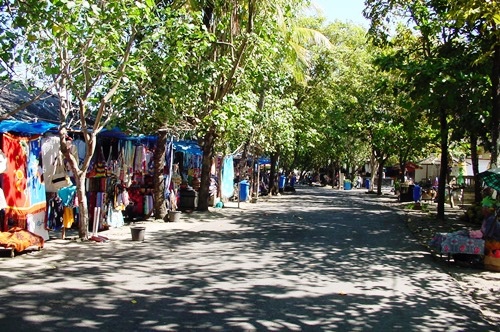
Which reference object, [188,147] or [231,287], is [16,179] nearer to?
[231,287]

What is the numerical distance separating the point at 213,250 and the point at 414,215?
12571 mm

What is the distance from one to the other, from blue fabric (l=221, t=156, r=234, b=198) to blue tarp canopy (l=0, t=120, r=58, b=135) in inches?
551

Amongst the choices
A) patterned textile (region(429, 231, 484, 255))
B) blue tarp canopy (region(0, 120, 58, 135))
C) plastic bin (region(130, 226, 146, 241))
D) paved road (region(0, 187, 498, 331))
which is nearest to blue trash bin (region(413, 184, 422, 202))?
paved road (region(0, 187, 498, 331))

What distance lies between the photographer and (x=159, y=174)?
15.2m

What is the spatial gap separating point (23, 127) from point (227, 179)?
15.9 m

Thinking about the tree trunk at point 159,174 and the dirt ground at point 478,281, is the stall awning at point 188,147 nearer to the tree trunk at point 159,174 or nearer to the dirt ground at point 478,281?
the tree trunk at point 159,174

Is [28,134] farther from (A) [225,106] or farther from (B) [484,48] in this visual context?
(B) [484,48]

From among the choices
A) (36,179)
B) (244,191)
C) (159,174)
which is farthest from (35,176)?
(244,191)

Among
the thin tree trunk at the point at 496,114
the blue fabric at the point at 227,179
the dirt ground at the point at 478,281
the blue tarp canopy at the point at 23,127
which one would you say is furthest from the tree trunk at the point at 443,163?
the blue tarp canopy at the point at 23,127

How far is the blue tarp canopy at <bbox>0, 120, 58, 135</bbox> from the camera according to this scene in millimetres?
9078

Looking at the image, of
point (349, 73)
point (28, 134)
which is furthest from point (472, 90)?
point (349, 73)

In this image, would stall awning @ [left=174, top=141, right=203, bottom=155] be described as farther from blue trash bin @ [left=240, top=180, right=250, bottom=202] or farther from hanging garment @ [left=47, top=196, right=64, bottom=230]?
hanging garment @ [left=47, top=196, right=64, bottom=230]

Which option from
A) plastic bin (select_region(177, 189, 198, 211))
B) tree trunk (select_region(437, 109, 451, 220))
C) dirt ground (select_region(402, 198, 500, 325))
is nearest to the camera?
dirt ground (select_region(402, 198, 500, 325))

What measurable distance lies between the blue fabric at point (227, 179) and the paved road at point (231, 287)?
11.5 meters
